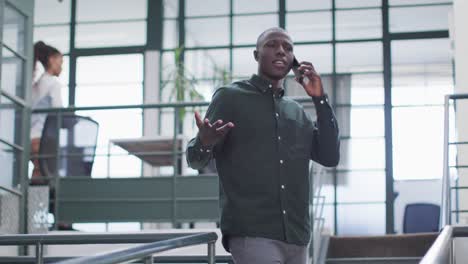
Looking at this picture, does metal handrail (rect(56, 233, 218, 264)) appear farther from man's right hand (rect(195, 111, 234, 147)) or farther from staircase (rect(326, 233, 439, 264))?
staircase (rect(326, 233, 439, 264))

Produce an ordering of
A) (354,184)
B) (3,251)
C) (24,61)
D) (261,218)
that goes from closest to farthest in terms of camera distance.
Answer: (261,218) < (3,251) < (24,61) < (354,184)

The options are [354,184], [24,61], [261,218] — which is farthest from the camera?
[354,184]

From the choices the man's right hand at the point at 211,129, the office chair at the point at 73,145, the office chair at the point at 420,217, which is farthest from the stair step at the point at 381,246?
the office chair at the point at 420,217

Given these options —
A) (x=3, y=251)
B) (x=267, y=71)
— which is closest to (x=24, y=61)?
(x=3, y=251)

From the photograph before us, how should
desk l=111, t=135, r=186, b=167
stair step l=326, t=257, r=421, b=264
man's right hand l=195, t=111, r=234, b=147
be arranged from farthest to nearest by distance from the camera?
desk l=111, t=135, r=186, b=167 < stair step l=326, t=257, r=421, b=264 < man's right hand l=195, t=111, r=234, b=147

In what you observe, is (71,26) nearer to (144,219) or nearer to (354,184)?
(354,184)

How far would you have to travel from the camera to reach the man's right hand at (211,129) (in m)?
2.95

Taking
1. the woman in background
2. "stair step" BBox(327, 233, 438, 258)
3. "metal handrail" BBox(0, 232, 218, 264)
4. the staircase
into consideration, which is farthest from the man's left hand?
the woman in background

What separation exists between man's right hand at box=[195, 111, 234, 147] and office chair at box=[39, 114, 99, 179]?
3.92 m

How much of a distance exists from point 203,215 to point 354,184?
4843mm

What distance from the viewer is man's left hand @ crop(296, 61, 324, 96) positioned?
307 cm

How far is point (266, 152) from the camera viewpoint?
3.11 metres

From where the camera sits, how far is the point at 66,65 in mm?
11719

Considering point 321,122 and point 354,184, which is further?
point 354,184
